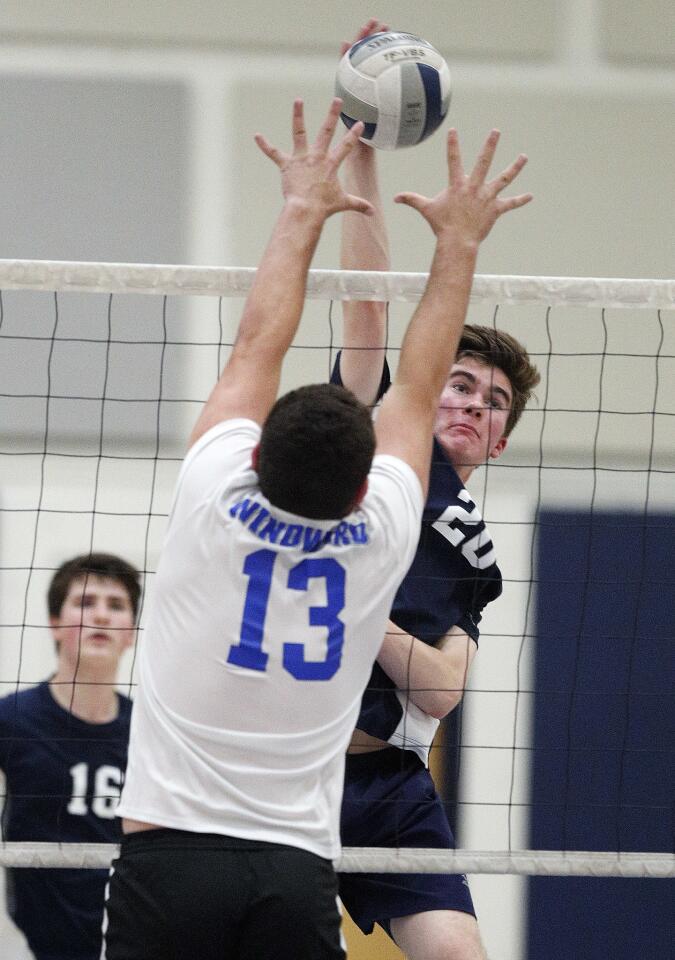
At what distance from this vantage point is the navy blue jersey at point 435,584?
12.6 ft

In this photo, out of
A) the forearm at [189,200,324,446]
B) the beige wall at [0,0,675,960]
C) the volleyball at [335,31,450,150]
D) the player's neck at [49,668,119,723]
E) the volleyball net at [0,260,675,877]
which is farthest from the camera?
the beige wall at [0,0,675,960]

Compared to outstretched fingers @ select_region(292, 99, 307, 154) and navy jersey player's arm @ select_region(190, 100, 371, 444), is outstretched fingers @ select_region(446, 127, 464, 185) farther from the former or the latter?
outstretched fingers @ select_region(292, 99, 307, 154)

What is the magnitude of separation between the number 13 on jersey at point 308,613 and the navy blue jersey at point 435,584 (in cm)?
119

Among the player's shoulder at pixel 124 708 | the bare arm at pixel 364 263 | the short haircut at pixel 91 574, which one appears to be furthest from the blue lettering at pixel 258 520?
the player's shoulder at pixel 124 708

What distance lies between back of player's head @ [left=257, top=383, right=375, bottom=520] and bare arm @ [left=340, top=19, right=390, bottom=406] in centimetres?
119

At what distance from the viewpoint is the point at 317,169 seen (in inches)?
122

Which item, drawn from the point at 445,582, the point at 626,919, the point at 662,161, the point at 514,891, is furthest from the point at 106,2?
the point at 626,919

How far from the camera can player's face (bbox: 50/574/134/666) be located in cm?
514

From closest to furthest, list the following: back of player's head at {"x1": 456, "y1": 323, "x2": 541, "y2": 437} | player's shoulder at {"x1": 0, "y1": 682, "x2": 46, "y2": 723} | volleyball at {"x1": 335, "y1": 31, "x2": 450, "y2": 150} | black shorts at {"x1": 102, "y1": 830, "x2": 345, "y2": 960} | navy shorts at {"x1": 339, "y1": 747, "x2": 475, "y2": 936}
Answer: black shorts at {"x1": 102, "y1": 830, "x2": 345, "y2": 960} → volleyball at {"x1": 335, "y1": 31, "x2": 450, "y2": 150} → navy shorts at {"x1": 339, "y1": 747, "x2": 475, "y2": 936} → back of player's head at {"x1": 456, "y1": 323, "x2": 541, "y2": 437} → player's shoulder at {"x1": 0, "y1": 682, "x2": 46, "y2": 723}

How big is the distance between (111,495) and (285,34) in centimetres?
264

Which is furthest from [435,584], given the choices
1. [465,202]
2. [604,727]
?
[604,727]

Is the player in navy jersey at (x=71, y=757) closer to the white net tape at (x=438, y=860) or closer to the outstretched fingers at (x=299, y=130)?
the white net tape at (x=438, y=860)

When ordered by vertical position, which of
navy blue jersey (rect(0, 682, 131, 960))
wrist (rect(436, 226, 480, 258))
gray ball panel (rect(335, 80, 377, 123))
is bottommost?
navy blue jersey (rect(0, 682, 131, 960))

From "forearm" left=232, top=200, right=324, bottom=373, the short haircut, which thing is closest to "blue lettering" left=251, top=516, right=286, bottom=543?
"forearm" left=232, top=200, right=324, bottom=373
